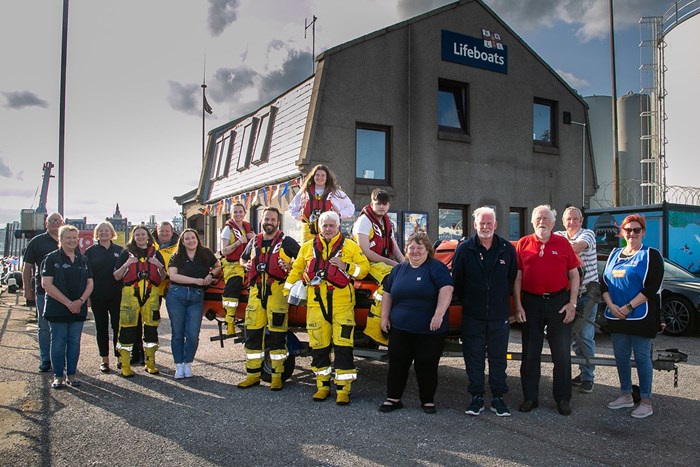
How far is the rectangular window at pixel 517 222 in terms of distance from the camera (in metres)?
14.8

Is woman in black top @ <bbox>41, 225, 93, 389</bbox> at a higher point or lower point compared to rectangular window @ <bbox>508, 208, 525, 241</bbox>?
lower

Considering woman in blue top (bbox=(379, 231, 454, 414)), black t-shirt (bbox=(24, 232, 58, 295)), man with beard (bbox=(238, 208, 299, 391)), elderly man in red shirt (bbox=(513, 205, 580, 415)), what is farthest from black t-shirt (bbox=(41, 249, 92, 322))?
elderly man in red shirt (bbox=(513, 205, 580, 415))

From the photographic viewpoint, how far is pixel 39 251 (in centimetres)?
674

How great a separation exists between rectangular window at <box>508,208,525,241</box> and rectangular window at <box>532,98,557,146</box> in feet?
6.80

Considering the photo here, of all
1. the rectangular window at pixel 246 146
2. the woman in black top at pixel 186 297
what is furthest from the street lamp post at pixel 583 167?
the woman in black top at pixel 186 297

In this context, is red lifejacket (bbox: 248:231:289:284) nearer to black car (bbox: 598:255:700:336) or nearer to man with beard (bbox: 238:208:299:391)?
man with beard (bbox: 238:208:299:391)

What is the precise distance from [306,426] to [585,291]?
313 cm

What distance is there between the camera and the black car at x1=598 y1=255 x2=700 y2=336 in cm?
891

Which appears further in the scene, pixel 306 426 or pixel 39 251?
pixel 39 251

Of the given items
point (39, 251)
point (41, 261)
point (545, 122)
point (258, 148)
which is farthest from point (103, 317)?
point (545, 122)

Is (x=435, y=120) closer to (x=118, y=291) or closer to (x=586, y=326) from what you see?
(x=586, y=326)

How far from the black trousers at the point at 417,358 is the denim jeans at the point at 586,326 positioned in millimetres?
1475

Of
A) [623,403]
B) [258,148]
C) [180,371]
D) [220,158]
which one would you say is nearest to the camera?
[623,403]

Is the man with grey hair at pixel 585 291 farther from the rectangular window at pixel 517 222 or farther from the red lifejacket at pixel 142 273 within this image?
the rectangular window at pixel 517 222
